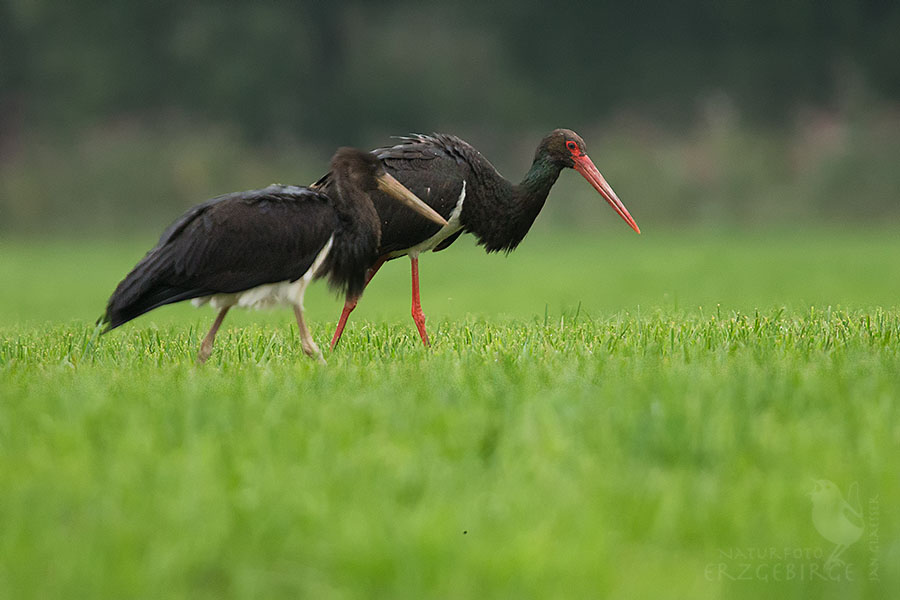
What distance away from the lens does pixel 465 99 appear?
28734 mm

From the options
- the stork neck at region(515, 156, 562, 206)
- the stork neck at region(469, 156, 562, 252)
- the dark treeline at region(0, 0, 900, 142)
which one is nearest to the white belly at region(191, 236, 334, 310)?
the stork neck at region(469, 156, 562, 252)

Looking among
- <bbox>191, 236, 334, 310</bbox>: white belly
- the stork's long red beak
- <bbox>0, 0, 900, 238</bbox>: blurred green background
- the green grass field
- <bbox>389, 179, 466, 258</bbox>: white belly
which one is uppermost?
<bbox>0, 0, 900, 238</bbox>: blurred green background

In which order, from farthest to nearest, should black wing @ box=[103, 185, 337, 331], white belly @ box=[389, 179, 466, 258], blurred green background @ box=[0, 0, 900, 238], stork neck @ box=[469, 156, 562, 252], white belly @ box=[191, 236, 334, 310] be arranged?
Result: blurred green background @ box=[0, 0, 900, 238]
stork neck @ box=[469, 156, 562, 252]
white belly @ box=[389, 179, 466, 258]
white belly @ box=[191, 236, 334, 310]
black wing @ box=[103, 185, 337, 331]

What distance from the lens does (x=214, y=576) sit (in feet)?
8.41

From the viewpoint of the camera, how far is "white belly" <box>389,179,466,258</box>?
22.8ft

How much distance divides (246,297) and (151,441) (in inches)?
91.8

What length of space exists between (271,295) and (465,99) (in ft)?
77.1

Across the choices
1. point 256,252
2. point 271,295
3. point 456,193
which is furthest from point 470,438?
point 456,193

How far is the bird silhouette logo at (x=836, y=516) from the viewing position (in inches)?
104

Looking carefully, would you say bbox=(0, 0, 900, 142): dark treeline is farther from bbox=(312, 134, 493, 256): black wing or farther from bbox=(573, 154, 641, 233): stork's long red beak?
bbox=(312, 134, 493, 256): black wing

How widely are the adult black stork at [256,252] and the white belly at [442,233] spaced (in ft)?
2.98

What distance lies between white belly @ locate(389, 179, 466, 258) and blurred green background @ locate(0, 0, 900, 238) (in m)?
19.4

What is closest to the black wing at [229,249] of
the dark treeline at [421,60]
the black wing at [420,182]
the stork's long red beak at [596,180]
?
the black wing at [420,182]

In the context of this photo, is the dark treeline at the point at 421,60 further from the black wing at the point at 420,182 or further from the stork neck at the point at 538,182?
the black wing at the point at 420,182
